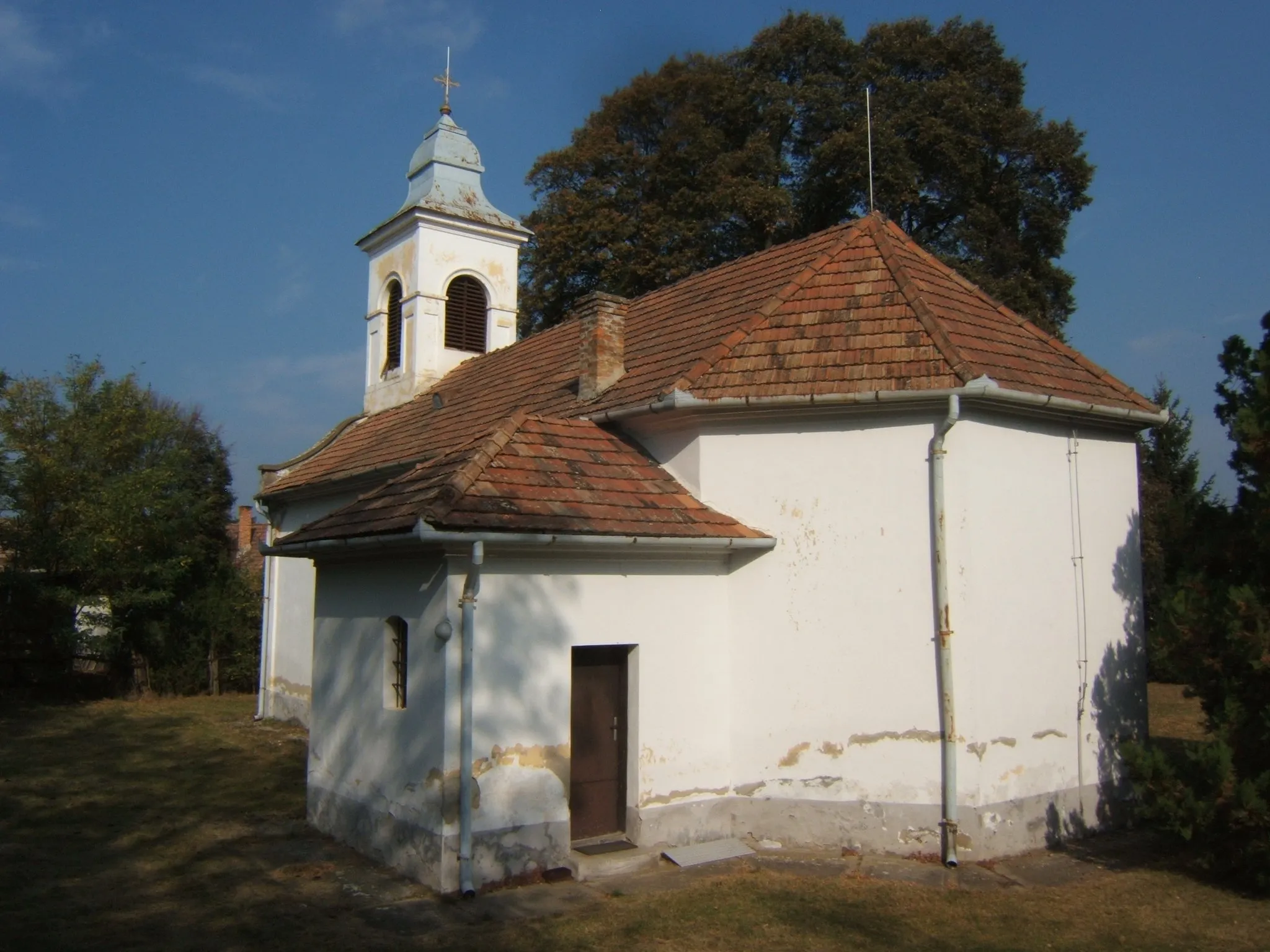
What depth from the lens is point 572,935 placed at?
730 centimetres

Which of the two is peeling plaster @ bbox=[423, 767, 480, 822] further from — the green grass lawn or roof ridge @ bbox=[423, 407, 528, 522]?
roof ridge @ bbox=[423, 407, 528, 522]

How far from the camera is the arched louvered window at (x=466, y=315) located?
20.5 metres

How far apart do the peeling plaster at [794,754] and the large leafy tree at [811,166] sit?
1522 cm

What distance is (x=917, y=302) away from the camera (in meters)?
10.4

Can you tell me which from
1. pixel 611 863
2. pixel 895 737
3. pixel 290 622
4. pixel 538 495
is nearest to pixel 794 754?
pixel 895 737

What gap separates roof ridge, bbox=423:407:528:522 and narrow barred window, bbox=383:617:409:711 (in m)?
1.48

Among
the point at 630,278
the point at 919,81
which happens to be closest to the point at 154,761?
the point at 630,278

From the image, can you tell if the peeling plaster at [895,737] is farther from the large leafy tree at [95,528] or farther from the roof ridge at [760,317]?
the large leafy tree at [95,528]

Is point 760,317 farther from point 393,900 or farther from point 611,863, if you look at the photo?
point 393,900

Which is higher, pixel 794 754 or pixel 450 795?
pixel 794 754

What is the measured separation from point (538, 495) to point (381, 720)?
2577 millimetres

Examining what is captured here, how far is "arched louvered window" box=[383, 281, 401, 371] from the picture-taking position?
2111 cm

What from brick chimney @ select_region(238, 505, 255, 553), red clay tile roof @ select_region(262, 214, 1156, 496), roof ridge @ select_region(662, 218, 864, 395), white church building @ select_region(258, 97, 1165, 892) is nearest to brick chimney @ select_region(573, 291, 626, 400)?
red clay tile roof @ select_region(262, 214, 1156, 496)

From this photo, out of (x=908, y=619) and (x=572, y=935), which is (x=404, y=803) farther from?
(x=908, y=619)
